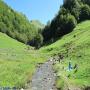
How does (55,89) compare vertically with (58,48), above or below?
below

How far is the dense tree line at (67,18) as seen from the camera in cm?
13338

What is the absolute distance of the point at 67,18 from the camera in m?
135

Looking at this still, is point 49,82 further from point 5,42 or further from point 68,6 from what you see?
point 68,6

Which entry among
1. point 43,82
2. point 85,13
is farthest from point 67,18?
point 43,82

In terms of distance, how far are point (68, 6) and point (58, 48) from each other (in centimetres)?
5481

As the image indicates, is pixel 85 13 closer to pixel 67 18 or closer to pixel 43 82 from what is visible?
pixel 67 18

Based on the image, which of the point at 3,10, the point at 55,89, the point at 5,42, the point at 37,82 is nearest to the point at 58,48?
the point at 5,42

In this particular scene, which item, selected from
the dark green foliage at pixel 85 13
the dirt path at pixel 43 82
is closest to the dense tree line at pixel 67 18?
the dark green foliage at pixel 85 13

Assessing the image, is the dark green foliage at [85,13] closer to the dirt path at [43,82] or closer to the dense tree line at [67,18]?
the dense tree line at [67,18]

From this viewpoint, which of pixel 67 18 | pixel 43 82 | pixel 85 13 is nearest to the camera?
pixel 43 82

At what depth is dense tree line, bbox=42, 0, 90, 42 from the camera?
133 metres

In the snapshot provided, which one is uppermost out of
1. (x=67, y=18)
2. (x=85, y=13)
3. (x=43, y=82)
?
(x=85, y=13)

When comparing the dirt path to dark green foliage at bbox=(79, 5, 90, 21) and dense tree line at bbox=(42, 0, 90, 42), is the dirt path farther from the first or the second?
dark green foliage at bbox=(79, 5, 90, 21)

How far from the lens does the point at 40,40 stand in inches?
5694
